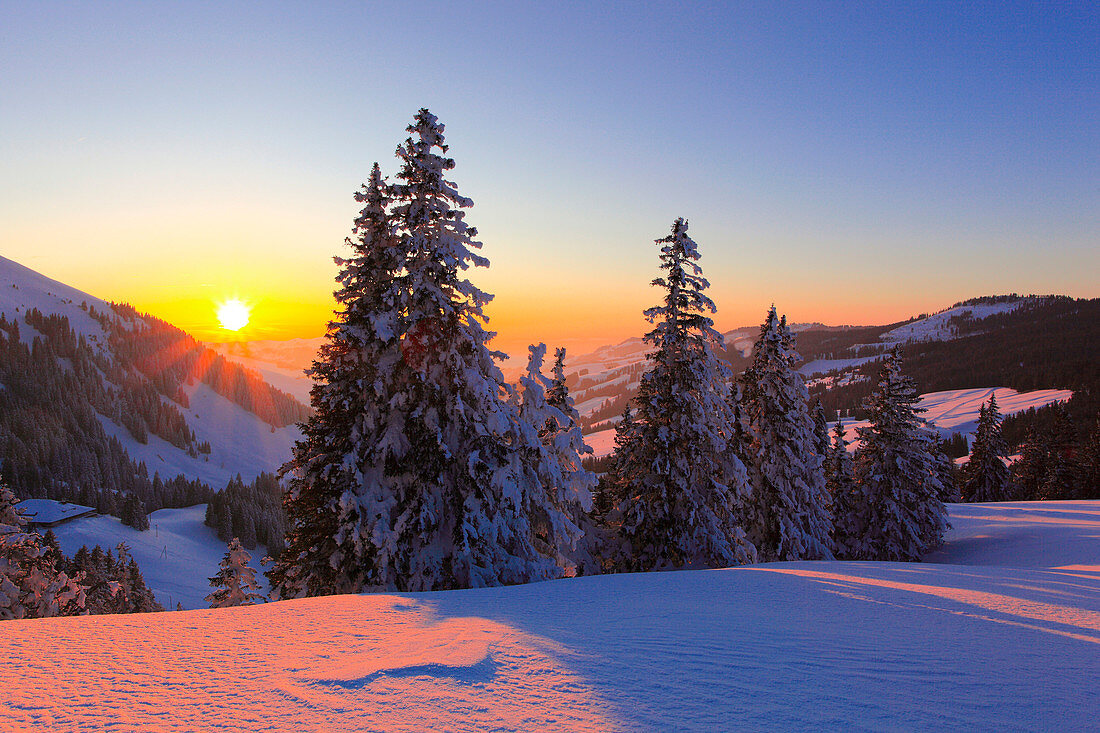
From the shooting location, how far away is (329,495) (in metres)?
13.3

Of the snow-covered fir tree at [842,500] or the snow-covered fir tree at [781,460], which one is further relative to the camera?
the snow-covered fir tree at [842,500]

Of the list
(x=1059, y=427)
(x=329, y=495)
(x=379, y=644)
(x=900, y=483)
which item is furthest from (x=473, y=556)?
(x=1059, y=427)

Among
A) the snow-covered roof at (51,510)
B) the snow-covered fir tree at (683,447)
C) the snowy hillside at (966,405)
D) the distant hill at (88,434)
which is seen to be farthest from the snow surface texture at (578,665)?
the distant hill at (88,434)

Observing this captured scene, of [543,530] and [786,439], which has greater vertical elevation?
[786,439]

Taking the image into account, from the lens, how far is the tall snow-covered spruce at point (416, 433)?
13.1 meters

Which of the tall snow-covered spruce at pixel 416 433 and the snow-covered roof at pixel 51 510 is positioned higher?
the tall snow-covered spruce at pixel 416 433

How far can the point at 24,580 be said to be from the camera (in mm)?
22125

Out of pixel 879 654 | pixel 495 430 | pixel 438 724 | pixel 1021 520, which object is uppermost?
pixel 495 430

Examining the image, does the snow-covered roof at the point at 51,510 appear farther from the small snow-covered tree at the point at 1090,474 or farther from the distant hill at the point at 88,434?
the small snow-covered tree at the point at 1090,474

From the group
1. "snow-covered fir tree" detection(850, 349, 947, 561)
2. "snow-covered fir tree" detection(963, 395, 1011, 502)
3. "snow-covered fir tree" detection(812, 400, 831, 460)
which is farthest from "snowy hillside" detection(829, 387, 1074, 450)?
"snow-covered fir tree" detection(850, 349, 947, 561)

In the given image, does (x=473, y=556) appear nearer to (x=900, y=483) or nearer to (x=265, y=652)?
(x=265, y=652)

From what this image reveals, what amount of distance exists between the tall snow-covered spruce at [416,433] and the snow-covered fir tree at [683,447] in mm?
5942

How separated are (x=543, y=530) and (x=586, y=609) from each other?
8.46m

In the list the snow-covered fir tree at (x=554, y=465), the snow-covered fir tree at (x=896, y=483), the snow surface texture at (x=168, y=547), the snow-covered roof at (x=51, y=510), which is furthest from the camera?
the snow-covered roof at (x=51, y=510)
